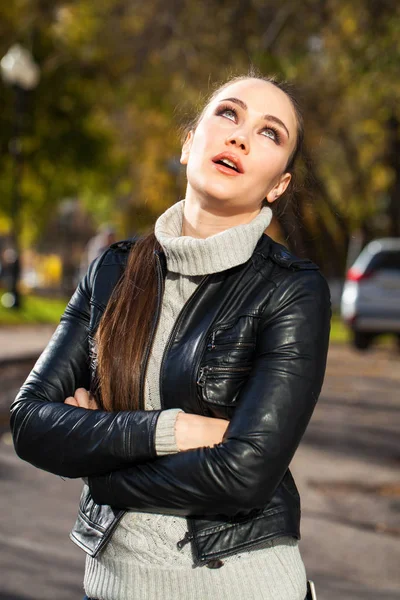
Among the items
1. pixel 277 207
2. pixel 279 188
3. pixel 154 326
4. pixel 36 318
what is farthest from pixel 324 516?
pixel 36 318

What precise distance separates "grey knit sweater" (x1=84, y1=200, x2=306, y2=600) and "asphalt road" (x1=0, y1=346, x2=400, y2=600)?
8.50 feet

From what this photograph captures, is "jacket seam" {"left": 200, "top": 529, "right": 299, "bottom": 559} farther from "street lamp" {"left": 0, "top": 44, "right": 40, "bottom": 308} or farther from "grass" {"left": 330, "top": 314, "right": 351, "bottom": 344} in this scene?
"street lamp" {"left": 0, "top": 44, "right": 40, "bottom": 308}

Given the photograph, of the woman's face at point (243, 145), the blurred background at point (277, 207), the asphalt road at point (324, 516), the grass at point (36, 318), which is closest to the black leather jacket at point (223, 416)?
the woman's face at point (243, 145)

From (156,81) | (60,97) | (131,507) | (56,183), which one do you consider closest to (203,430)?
(131,507)

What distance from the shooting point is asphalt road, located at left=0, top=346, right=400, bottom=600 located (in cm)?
489

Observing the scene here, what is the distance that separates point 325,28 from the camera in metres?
16.7

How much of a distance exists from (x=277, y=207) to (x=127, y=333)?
1.85 feet

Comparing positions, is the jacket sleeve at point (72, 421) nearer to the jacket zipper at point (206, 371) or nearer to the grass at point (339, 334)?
the jacket zipper at point (206, 371)

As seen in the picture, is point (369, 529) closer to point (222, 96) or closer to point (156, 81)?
point (222, 96)

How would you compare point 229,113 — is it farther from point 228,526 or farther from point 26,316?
point 26,316

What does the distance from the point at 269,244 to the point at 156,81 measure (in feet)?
73.7

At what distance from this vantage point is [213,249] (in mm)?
2213

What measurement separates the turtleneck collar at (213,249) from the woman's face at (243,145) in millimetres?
68

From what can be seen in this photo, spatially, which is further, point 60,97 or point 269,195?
point 60,97
